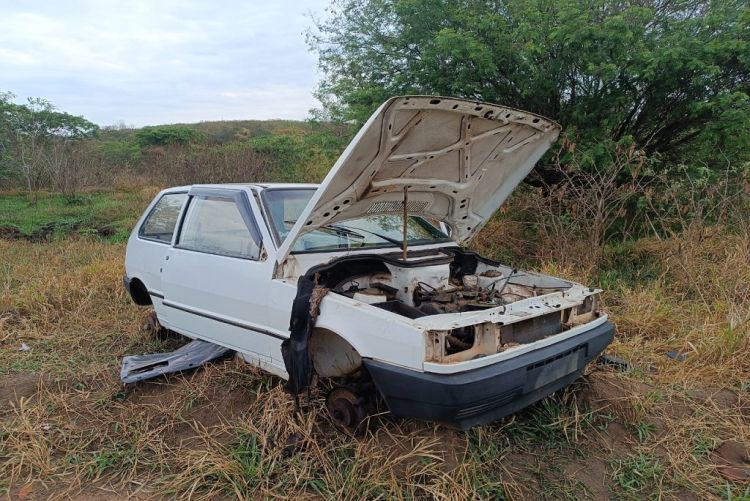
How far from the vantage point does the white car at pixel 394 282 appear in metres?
2.45

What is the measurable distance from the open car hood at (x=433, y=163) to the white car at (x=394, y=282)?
0.01 metres

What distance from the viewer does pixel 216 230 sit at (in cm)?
371

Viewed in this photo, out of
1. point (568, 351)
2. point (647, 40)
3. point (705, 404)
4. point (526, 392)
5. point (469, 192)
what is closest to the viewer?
point (526, 392)

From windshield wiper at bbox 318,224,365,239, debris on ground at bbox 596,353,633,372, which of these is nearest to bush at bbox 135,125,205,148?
windshield wiper at bbox 318,224,365,239

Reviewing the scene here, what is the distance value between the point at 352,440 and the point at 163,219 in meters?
2.86

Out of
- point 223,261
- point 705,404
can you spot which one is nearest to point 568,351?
point 705,404

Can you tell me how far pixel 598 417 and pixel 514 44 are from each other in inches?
204

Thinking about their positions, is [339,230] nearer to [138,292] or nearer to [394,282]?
[394,282]

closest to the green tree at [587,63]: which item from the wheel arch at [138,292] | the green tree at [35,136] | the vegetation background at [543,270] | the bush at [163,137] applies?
the vegetation background at [543,270]

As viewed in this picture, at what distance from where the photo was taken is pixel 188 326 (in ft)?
12.3

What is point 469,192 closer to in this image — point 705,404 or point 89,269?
point 705,404

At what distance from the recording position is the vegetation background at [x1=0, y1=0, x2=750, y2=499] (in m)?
2.71

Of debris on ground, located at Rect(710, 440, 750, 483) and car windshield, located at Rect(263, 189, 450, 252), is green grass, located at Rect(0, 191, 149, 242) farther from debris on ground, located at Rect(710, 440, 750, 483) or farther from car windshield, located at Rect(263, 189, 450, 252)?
debris on ground, located at Rect(710, 440, 750, 483)

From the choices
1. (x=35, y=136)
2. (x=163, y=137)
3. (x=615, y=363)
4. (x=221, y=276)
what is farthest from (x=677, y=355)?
(x=163, y=137)
